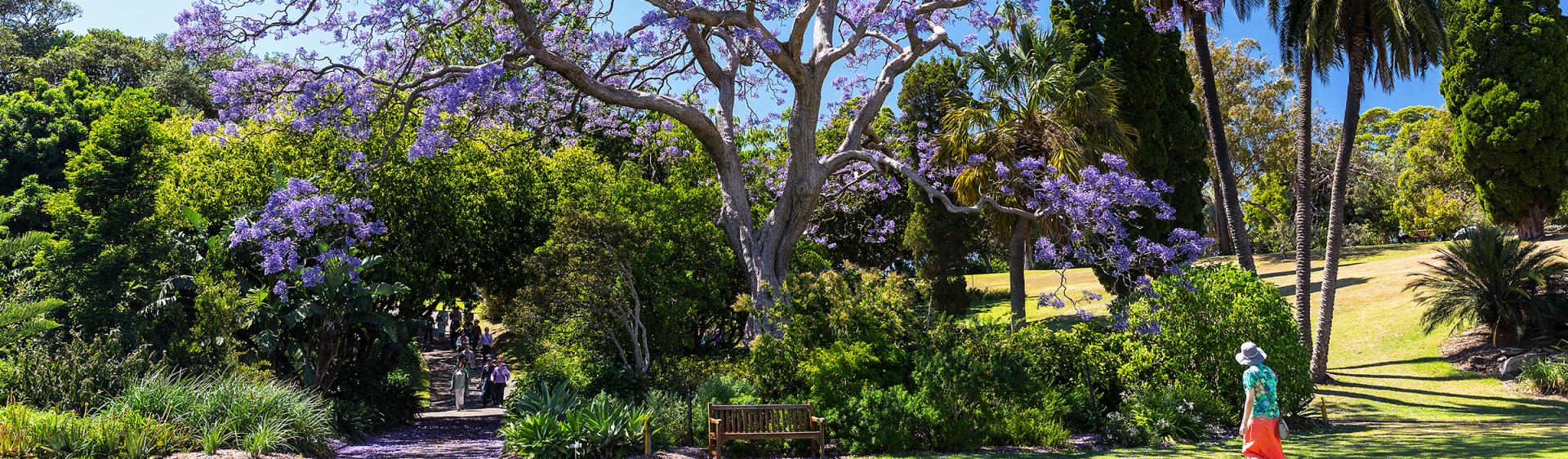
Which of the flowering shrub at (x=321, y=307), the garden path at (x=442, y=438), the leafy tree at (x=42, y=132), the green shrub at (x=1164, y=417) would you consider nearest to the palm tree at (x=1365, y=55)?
the green shrub at (x=1164, y=417)

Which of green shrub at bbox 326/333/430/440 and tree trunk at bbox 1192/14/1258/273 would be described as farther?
tree trunk at bbox 1192/14/1258/273

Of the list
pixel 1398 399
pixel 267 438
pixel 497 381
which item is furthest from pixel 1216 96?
pixel 267 438

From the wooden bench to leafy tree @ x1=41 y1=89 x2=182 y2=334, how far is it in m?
9.45

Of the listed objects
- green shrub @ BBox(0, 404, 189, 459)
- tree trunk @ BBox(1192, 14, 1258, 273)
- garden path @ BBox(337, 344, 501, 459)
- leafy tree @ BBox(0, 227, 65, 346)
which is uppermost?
tree trunk @ BBox(1192, 14, 1258, 273)

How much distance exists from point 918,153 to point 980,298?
11.4m

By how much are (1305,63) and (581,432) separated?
48.2 feet

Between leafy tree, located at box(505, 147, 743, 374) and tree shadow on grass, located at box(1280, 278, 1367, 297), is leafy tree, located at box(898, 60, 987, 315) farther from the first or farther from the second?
tree shadow on grass, located at box(1280, 278, 1367, 297)

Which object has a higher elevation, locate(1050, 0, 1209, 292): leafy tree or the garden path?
locate(1050, 0, 1209, 292): leafy tree

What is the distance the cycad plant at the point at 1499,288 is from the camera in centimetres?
1842

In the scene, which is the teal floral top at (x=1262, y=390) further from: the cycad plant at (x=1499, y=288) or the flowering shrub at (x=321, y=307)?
the cycad plant at (x=1499, y=288)

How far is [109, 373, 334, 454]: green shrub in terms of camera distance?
31.4ft

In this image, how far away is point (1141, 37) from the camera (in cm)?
2078

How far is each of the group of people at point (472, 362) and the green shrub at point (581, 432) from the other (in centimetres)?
926

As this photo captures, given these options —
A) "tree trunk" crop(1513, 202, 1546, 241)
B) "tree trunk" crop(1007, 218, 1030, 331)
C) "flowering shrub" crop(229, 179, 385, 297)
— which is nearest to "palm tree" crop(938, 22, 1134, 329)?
"tree trunk" crop(1007, 218, 1030, 331)
